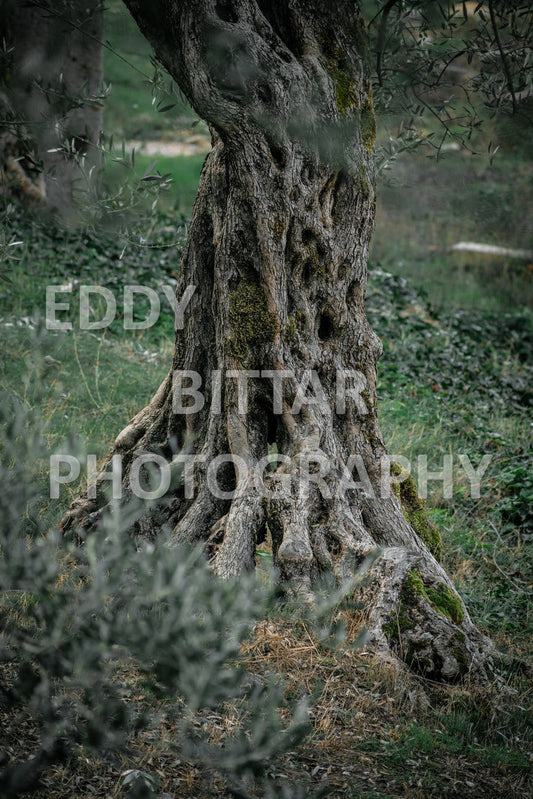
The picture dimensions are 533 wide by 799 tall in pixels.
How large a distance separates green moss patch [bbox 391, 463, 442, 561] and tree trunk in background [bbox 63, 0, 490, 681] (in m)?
0.24

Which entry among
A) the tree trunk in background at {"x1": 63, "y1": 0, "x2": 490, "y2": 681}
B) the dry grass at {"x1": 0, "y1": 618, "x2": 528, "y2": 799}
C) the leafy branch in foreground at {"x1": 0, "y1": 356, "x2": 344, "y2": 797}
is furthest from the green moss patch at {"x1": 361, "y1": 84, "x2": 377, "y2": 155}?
the leafy branch in foreground at {"x1": 0, "y1": 356, "x2": 344, "y2": 797}

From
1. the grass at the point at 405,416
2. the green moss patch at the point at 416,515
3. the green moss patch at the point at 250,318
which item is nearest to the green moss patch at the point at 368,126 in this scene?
the green moss patch at the point at 250,318

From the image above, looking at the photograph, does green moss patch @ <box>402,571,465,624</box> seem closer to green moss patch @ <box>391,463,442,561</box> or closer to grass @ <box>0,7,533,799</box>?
grass @ <box>0,7,533,799</box>

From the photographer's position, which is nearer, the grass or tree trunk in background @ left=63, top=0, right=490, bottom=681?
the grass

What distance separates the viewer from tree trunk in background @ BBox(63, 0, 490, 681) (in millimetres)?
3957

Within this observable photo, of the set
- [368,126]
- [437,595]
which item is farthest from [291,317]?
[437,595]

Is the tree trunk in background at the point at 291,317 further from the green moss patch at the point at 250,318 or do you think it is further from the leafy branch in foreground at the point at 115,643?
the leafy branch in foreground at the point at 115,643

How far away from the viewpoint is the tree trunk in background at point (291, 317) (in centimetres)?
396

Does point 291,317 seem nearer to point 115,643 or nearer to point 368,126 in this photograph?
point 368,126

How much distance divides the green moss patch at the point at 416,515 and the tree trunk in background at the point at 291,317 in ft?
0.79

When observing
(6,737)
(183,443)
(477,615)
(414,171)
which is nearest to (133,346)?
(183,443)

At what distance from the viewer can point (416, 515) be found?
5082 mm

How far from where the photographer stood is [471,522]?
6684 millimetres

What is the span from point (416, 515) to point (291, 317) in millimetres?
1759
